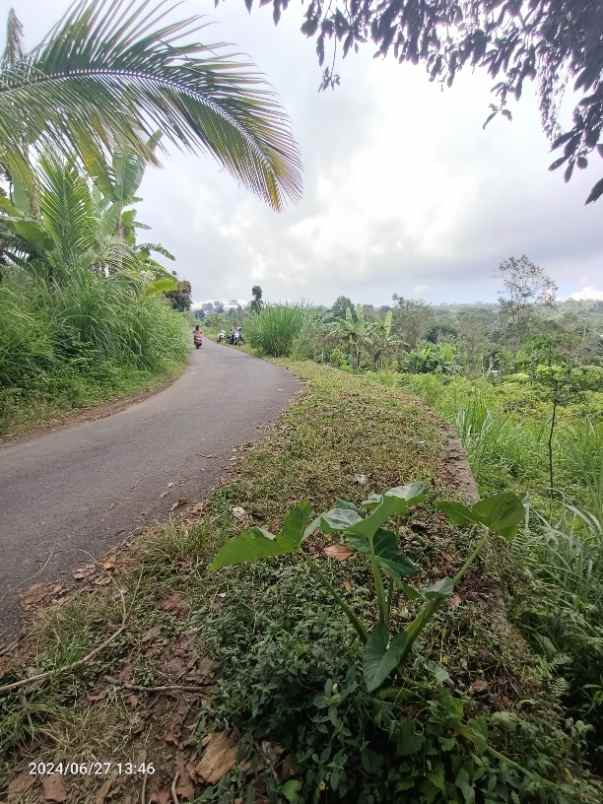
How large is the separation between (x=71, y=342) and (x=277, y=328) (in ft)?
21.8

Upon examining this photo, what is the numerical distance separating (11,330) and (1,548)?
3.51 meters

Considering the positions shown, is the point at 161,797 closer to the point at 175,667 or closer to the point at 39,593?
the point at 175,667

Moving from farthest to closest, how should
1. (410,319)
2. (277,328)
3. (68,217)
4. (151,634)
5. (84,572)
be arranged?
(410,319)
(277,328)
(68,217)
(84,572)
(151,634)

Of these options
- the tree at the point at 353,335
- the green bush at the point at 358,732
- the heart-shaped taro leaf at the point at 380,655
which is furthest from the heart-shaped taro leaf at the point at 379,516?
the tree at the point at 353,335

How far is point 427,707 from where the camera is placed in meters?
0.89

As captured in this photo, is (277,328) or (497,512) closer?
(497,512)

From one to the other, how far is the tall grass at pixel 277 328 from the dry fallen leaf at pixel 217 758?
10.5m

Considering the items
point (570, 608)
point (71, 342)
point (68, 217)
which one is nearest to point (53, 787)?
point (570, 608)

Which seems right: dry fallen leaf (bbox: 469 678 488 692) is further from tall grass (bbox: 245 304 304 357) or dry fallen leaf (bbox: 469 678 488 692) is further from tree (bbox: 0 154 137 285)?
tall grass (bbox: 245 304 304 357)

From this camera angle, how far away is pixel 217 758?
0.92 m

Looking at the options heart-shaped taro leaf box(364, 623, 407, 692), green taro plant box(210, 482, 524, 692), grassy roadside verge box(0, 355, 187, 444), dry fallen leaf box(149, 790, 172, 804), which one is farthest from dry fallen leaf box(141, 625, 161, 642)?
grassy roadside verge box(0, 355, 187, 444)

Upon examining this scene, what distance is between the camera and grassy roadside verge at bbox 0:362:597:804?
81cm

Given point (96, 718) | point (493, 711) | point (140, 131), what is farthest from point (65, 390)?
point (493, 711)

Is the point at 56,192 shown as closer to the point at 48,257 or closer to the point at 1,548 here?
the point at 48,257
